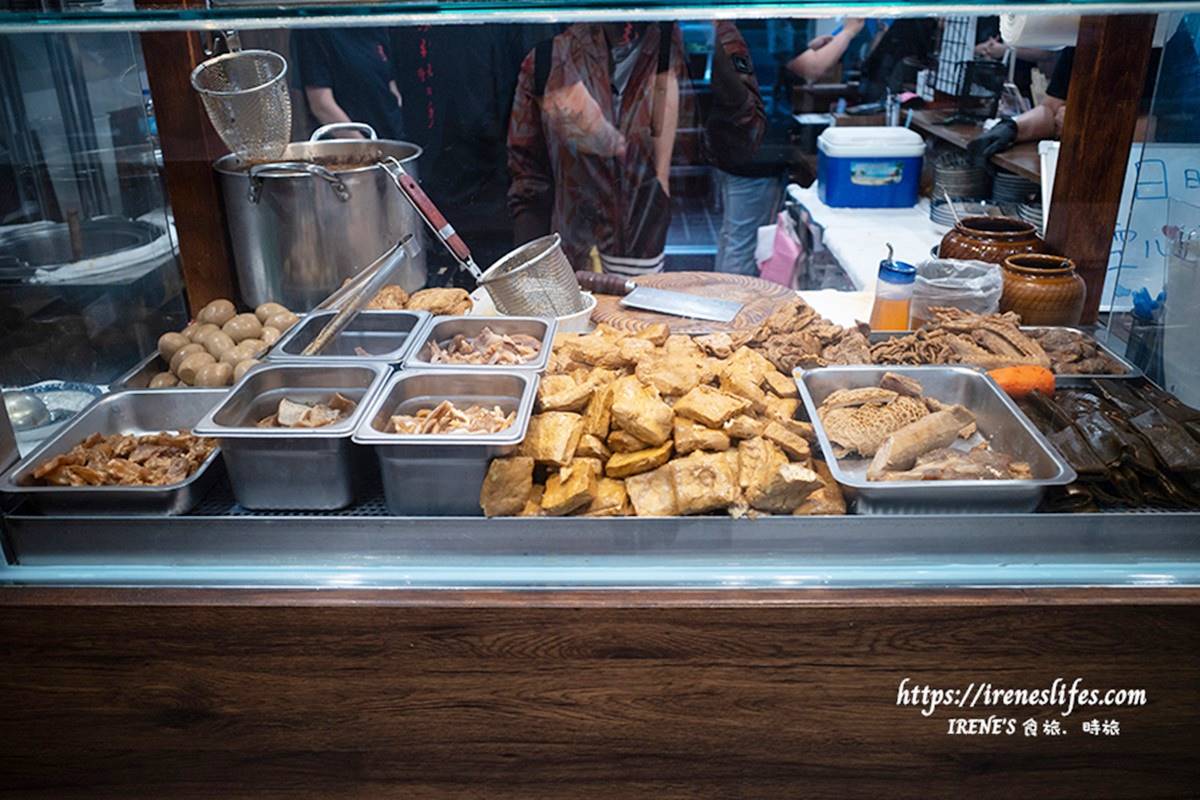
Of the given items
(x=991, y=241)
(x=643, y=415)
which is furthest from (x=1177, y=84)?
(x=643, y=415)

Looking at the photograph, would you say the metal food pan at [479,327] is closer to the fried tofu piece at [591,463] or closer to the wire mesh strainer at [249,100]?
the fried tofu piece at [591,463]

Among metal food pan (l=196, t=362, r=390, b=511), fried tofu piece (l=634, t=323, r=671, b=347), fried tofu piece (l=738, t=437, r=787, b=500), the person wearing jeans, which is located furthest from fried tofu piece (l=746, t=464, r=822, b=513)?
the person wearing jeans

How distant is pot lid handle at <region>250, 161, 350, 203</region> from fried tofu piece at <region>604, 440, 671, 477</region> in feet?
2.98

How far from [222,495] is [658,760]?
85 cm

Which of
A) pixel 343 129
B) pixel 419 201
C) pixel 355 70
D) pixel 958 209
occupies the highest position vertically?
pixel 355 70

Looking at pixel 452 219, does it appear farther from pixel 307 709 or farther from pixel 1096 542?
pixel 1096 542

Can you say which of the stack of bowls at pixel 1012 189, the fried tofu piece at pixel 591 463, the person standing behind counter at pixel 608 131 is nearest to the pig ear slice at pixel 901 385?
the fried tofu piece at pixel 591 463

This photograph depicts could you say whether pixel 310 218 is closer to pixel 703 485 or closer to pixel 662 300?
pixel 662 300

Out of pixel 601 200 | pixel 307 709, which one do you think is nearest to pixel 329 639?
pixel 307 709

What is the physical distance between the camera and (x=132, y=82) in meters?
2.13

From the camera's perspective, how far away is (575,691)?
138 centimetres

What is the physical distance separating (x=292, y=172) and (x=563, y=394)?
0.85 m

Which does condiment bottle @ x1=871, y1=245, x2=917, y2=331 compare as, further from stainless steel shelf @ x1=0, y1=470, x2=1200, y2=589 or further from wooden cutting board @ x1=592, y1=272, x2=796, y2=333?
stainless steel shelf @ x1=0, y1=470, x2=1200, y2=589

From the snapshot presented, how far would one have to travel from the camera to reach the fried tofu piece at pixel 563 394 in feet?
4.89
